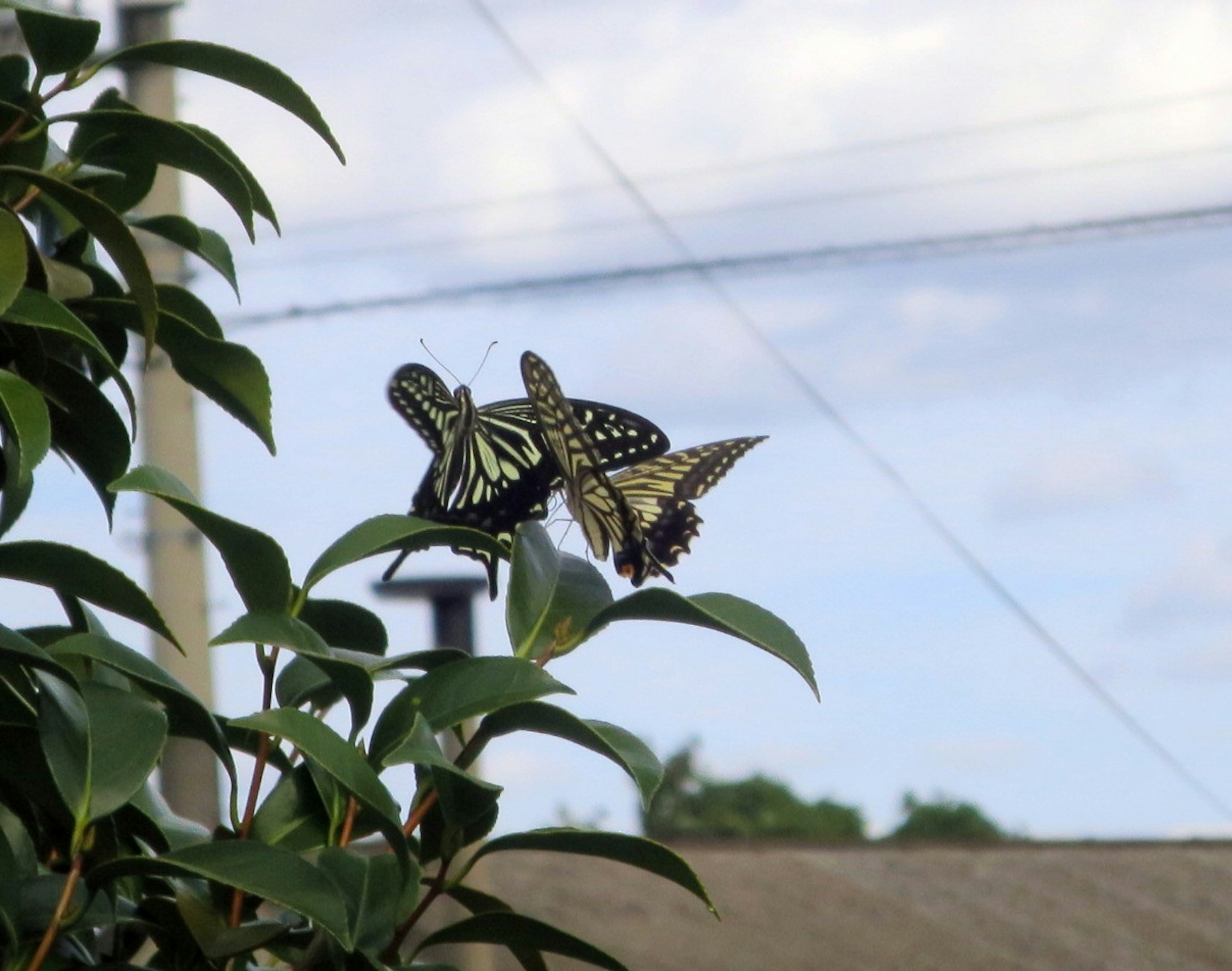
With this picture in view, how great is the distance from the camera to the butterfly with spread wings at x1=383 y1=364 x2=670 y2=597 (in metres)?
1.95

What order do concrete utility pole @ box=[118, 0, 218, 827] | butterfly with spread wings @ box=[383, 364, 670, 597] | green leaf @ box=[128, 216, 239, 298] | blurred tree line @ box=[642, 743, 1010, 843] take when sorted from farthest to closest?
1. blurred tree line @ box=[642, 743, 1010, 843]
2. concrete utility pole @ box=[118, 0, 218, 827]
3. butterfly with spread wings @ box=[383, 364, 670, 597]
4. green leaf @ box=[128, 216, 239, 298]

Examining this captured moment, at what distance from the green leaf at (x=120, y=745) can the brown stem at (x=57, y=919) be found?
4 centimetres

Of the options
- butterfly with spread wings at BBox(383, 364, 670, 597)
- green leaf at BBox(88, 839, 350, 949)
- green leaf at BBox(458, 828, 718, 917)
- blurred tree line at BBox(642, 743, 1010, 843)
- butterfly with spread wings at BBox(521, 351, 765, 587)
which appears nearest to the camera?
green leaf at BBox(88, 839, 350, 949)

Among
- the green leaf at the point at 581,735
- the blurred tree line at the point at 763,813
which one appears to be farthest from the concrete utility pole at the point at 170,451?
the green leaf at the point at 581,735

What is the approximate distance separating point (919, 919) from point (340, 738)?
403 cm

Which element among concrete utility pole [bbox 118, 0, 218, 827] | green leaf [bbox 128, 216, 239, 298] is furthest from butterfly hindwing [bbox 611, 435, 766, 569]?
concrete utility pole [bbox 118, 0, 218, 827]

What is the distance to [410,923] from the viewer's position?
102 centimetres

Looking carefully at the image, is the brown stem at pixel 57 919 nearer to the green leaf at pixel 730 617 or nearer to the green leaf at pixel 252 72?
the green leaf at pixel 730 617

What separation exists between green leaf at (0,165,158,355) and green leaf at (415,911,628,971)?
48cm

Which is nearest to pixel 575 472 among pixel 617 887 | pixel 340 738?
pixel 340 738

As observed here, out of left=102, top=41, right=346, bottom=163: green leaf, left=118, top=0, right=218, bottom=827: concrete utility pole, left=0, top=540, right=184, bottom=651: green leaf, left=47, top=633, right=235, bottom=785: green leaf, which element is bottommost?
left=47, top=633, right=235, bottom=785: green leaf

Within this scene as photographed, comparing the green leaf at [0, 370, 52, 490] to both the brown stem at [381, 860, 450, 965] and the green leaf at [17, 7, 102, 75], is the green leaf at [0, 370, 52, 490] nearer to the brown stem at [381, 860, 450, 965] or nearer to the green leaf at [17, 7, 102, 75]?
the green leaf at [17, 7, 102, 75]

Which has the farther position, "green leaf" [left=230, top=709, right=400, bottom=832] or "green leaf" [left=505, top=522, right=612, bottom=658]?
"green leaf" [left=505, top=522, right=612, bottom=658]

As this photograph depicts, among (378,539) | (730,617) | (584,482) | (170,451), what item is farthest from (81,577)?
(170,451)
